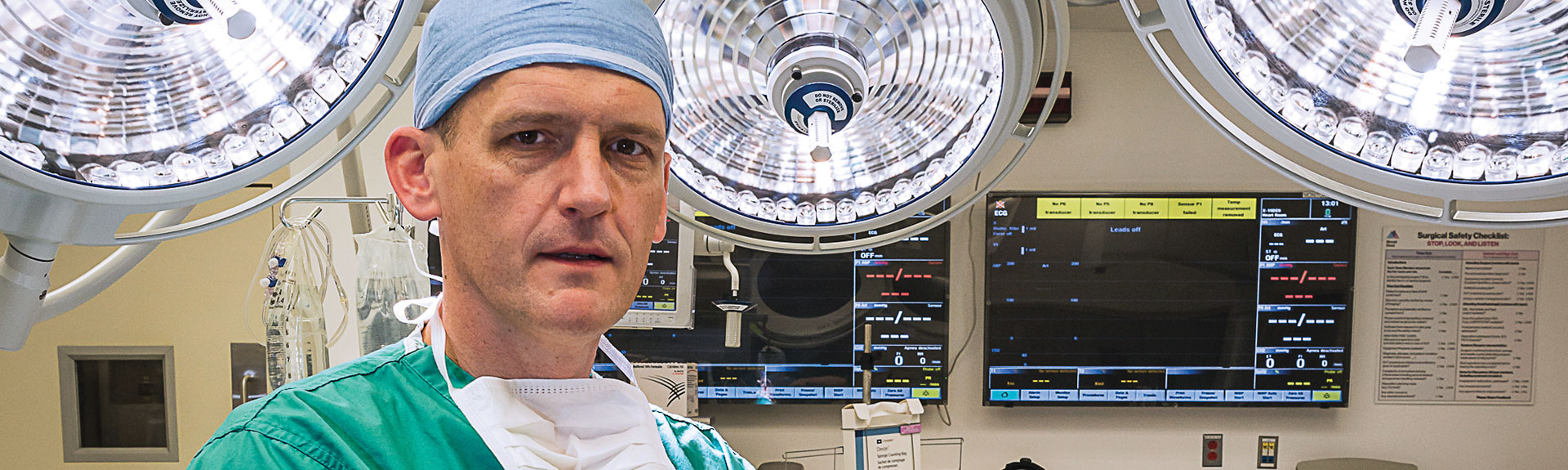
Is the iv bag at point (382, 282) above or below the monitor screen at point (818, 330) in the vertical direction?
above

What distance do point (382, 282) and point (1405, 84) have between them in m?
1.35

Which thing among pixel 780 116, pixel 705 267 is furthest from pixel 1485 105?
pixel 705 267

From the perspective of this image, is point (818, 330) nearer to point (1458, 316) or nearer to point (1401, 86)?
point (1458, 316)

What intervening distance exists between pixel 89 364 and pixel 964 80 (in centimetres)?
394

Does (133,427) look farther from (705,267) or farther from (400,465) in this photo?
(400,465)

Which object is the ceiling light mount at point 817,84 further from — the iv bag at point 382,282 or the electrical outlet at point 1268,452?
the electrical outlet at point 1268,452

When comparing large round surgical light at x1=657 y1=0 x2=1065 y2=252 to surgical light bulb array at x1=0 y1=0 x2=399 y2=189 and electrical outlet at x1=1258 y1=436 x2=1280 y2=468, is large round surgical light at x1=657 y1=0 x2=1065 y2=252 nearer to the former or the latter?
surgical light bulb array at x1=0 y1=0 x2=399 y2=189

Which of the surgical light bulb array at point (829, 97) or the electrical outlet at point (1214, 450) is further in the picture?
the electrical outlet at point (1214, 450)

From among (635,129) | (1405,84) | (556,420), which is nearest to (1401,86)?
(1405,84)

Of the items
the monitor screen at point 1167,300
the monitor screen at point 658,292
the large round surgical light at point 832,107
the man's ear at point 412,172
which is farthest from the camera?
the monitor screen at point 1167,300

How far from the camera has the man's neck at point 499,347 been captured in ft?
2.66

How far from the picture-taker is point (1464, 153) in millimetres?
411

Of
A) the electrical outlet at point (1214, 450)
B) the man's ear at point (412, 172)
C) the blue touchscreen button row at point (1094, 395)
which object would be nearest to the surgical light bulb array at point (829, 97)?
the man's ear at point (412, 172)

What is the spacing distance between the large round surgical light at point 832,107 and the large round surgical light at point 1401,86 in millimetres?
94
